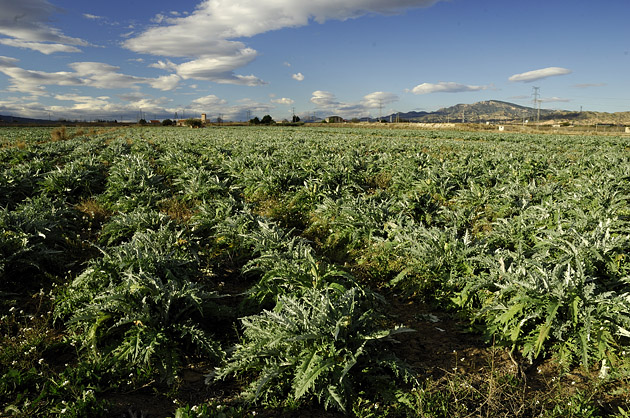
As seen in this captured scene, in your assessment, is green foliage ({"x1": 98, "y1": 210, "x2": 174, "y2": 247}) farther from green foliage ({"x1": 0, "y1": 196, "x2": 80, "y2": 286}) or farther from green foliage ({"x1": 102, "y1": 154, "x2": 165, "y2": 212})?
green foliage ({"x1": 102, "y1": 154, "x2": 165, "y2": 212})

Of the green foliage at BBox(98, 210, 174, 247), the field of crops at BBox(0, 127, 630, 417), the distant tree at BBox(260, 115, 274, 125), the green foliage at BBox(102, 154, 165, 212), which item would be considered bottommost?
the field of crops at BBox(0, 127, 630, 417)

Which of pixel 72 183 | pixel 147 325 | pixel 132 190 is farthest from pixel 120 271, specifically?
pixel 72 183

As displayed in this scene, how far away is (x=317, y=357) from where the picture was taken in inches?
113

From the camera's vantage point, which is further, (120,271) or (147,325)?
(120,271)

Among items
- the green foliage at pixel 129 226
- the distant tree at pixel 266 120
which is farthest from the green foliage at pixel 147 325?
the distant tree at pixel 266 120

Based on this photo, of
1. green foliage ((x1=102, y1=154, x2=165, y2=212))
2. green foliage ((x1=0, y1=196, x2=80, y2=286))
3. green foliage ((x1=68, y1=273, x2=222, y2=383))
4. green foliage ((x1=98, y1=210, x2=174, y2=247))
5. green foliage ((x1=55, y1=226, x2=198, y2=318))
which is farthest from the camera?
green foliage ((x1=102, y1=154, x2=165, y2=212))

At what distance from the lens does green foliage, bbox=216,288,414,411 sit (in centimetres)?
282

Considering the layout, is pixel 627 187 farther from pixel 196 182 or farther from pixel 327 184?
pixel 196 182

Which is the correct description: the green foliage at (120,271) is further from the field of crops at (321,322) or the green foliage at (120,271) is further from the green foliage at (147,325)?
the green foliage at (147,325)

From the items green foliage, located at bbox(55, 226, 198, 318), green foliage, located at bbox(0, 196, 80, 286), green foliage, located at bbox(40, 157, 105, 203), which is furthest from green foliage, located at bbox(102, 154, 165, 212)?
green foliage, located at bbox(55, 226, 198, 318)

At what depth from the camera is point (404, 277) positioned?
5.23 m

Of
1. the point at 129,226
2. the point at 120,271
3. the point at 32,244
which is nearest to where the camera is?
the point at 120,271

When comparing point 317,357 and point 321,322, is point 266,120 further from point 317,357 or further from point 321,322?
point 317,357

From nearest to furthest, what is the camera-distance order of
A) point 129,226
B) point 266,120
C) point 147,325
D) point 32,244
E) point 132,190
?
A: point 147,325, point 32,244, point 129,226, point 132,190, point 266,120
